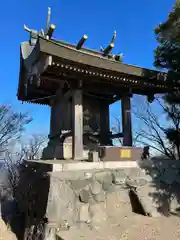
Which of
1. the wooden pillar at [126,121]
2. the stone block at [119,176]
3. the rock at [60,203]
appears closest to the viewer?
the rock at [60,203]

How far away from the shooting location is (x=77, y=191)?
4.92 meters

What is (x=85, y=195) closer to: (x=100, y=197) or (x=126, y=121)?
(x=100, y=197)

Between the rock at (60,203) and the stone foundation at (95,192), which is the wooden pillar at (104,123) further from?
the rock at (60,203)

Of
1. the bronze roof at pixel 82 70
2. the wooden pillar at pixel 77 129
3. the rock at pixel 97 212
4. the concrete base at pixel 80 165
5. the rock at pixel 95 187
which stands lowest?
the rock at pixel 97 212

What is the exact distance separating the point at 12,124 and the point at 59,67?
13.5 meters

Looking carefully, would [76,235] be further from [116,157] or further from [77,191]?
[116,157]

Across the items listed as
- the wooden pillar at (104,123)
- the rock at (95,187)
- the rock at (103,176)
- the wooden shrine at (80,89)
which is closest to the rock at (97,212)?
the rock at (95,187)

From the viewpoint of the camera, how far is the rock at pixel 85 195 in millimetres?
4871

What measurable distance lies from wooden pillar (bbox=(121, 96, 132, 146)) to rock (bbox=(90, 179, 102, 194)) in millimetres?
2565

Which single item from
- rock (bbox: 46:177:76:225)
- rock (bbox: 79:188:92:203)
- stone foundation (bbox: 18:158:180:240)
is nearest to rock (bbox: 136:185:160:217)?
stone foundation (bbox: 18:158:180:240)

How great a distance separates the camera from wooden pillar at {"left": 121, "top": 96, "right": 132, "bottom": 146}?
7.38m

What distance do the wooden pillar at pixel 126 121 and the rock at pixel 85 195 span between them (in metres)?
2.88

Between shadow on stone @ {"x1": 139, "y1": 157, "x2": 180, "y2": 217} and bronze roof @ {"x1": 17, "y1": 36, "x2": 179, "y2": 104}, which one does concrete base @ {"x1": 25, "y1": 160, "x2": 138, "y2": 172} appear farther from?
bronze roof @ {"x1": 17, "y1": 36, "x2": 179, "y2": 104}

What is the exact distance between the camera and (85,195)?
4926 mm
